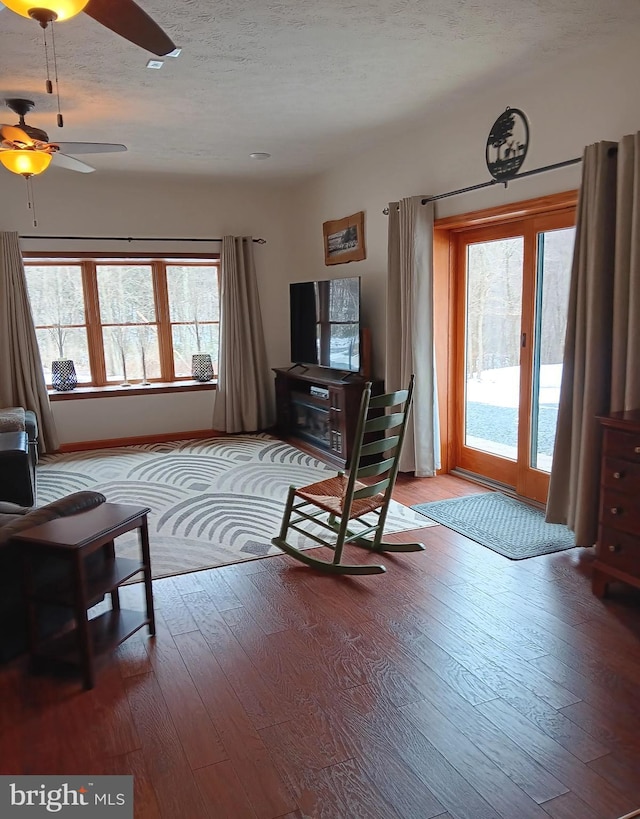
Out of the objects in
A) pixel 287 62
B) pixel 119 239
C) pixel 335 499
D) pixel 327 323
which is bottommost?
pixel 335 499

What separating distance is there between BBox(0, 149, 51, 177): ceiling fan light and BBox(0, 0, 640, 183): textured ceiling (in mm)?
398

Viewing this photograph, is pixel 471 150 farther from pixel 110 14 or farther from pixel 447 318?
pixel 110 14

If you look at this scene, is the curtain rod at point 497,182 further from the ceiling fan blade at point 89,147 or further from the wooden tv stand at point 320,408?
the ceiling fan blade at point 89,147

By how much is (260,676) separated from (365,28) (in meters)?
2.89

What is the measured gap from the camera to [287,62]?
3.22m

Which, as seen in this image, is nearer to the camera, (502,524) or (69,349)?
(502,524)

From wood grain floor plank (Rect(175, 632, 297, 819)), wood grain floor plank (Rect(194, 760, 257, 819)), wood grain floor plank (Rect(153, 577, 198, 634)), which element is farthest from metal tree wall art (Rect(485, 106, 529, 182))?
wood grain floor plank (Rect(194, 760, 257, 819))

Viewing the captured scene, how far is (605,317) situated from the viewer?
10.0 feet

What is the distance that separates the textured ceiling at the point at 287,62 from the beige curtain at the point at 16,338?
150 centimetres

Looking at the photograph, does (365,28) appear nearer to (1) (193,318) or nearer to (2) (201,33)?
(2) (201,33)

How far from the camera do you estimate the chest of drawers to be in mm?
2572

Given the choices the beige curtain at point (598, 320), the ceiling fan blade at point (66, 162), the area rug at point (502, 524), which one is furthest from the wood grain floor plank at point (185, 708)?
the ceiling fan blade at point (66, 162)

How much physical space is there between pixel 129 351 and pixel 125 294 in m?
0.59

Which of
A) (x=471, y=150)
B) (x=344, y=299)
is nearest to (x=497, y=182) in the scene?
(x=471, y=150)
